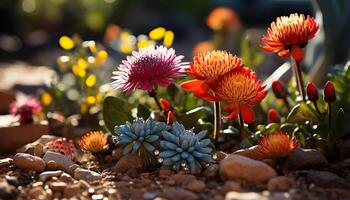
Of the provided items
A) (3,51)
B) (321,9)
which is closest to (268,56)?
(321,9)

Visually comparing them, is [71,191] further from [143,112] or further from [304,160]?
[304,160]

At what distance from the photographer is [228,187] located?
195 cm

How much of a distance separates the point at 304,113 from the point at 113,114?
0.79 m

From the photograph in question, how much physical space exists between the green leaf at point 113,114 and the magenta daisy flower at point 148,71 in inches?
8.8

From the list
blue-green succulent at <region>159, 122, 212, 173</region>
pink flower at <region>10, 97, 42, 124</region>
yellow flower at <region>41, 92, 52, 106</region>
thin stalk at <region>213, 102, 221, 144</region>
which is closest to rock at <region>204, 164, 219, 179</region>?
blue-green succulent at <region>159, 122, 212, 173</region>

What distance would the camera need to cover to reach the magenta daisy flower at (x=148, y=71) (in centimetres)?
224

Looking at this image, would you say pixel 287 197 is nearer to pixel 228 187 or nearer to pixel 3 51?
pixel 228 187

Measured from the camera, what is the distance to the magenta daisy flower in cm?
224

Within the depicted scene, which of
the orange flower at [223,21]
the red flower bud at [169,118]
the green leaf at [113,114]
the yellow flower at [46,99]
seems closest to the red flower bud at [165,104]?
the red flower bud at [169,118]

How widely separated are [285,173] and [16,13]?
7078mm

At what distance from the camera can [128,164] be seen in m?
2.26

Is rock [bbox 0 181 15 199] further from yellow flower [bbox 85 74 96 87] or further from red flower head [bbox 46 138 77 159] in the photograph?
yellow flower [bbox 85 74 96 87]

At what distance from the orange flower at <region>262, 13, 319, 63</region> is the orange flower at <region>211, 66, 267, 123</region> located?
0.18 m

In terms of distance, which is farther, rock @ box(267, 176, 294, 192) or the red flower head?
the red flower head
